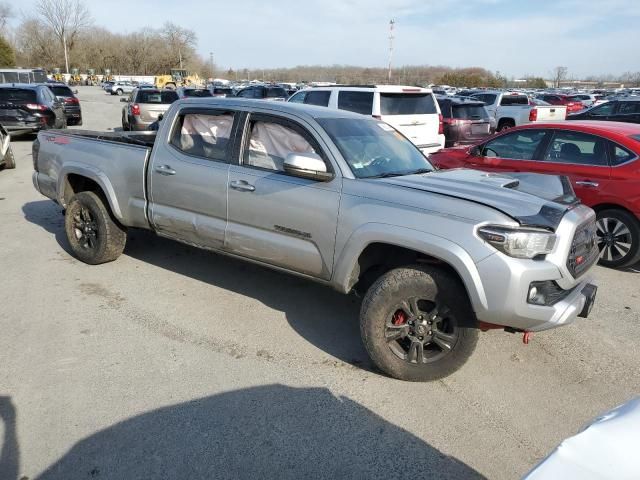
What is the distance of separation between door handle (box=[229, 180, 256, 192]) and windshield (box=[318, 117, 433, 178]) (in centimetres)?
76

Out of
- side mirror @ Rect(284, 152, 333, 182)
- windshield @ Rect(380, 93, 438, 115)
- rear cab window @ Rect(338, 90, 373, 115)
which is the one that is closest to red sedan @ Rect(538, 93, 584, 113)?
windshield @ Rect(380, 93, 438, 115)

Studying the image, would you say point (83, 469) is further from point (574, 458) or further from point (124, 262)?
point (124, 262)

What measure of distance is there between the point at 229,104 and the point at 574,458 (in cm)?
396

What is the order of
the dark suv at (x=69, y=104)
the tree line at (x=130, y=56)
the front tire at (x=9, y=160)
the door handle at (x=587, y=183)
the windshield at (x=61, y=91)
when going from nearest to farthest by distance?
the door handle at (x=587, y=183) < the front tire at (x=9, y=160) < the dark suv at (x=69, y=104) < the windshield at (x=61, y=91) < the tree line at (x=130, y=56)

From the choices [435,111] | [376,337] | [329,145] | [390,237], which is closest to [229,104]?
[329,145]

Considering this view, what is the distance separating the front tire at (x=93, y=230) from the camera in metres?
5.42

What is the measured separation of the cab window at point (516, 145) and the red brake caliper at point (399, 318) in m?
→ 4.17

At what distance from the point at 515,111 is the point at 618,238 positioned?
1323 cm

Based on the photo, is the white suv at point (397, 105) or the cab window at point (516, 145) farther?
the white suv at point (397, 105)

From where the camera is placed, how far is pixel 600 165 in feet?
20.1

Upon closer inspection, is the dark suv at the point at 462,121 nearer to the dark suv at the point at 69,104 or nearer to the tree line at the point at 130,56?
the dark suv at the point at 69,104

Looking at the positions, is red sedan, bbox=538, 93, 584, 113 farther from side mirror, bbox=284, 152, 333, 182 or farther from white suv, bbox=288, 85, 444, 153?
side mirror, bbox=284, 152, 333, 182

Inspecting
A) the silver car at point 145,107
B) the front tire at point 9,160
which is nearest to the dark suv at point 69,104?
the silver car at point 145,107

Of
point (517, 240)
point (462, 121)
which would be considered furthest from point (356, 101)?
point (517, 240)
